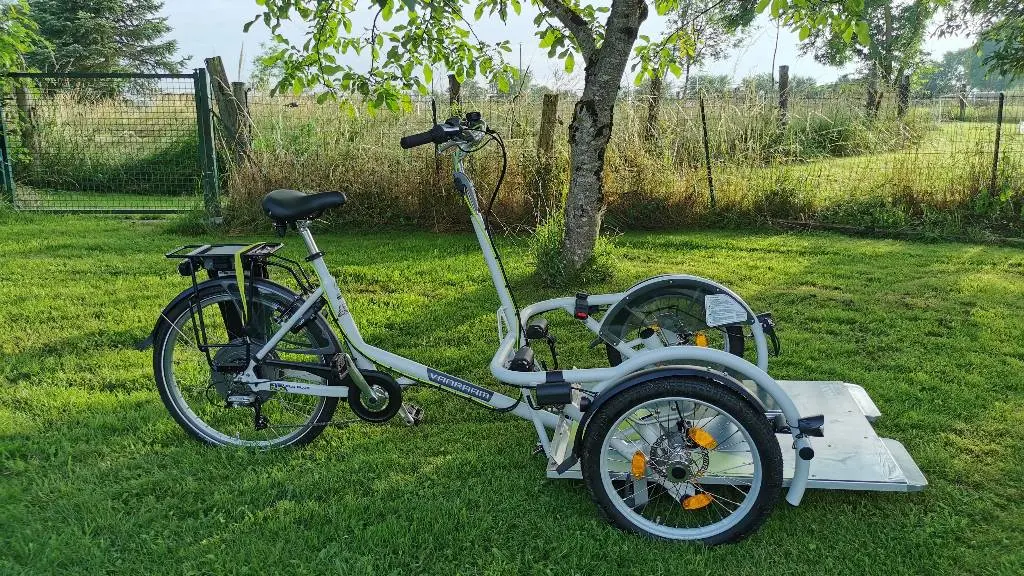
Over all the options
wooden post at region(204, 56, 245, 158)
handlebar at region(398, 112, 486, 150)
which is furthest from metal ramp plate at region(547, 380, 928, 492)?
wooden post at region(204, 56, 245, 158)

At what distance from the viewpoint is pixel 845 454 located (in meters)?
2.92

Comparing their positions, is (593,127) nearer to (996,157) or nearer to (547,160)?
(547,160)

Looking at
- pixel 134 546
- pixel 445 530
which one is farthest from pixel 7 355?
pixel 445 530

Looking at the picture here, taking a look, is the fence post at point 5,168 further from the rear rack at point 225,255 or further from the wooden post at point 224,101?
the rear rack at point 225,255

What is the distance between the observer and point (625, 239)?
7527mm

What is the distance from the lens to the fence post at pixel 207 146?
8.15 m

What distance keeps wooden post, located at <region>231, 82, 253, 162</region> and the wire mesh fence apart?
1.19 meters

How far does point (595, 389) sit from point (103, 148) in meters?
9.68

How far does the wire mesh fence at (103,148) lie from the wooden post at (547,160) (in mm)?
4546

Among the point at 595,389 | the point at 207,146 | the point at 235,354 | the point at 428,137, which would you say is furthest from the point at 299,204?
the point at 207,146

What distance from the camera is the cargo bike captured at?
2.52 metres

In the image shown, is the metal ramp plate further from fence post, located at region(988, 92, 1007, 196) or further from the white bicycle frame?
fence post, located at region(988, 92, 1007, 196)

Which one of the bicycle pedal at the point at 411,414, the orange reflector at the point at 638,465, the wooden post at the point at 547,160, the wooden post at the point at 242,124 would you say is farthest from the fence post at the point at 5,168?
the orange reflector at the point at 638,465

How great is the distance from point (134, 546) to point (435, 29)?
413 cm
